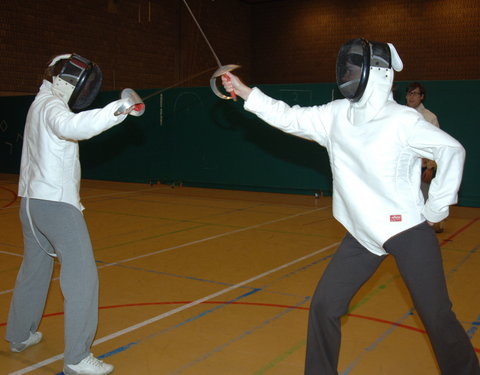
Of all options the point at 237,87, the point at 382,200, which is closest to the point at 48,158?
the point at 237,87

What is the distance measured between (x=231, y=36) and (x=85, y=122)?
14781 millimetres

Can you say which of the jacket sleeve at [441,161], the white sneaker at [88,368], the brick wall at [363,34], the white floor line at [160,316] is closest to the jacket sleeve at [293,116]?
the jacket sleeve at [441,161]

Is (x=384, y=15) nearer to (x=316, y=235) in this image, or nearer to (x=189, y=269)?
(x=316, y=235)

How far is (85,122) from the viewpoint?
6.98ft

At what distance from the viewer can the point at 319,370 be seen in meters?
2.04

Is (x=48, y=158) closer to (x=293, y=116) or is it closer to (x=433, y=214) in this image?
(x=293, y=116)

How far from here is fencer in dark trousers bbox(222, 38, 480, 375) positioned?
1.88 meters

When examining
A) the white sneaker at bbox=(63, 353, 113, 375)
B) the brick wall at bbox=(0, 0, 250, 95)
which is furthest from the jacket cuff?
the brick wall at bbox=(0, 0, 250, 95)

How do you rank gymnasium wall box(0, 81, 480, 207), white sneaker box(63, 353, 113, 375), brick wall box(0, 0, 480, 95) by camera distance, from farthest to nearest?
brick wall box(0, 0, 480, 95) → gymnasium wall box(0, 81, 480, 207) → white sneaker box(63, 353, 113, 375)

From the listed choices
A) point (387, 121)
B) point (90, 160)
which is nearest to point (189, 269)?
point (387, 121)

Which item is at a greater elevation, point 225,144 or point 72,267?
point 225,144

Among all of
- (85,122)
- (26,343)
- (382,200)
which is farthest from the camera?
(26,343)

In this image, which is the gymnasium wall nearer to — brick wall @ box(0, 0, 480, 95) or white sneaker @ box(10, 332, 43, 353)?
brick wall @ box(0, 0, 480, 95)

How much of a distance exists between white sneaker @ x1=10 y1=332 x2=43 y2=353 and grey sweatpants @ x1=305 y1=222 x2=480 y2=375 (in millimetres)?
1528
